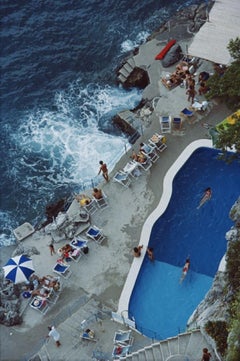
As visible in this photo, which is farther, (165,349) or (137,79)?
(137,79)

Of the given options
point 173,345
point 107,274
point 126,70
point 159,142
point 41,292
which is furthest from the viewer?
point 126,70

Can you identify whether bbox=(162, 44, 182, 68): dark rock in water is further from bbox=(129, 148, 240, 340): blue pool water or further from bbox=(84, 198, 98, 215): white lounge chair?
bbox=(84, 198, 98, 215): white lounge chair

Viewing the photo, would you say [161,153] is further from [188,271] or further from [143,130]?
[188,271]

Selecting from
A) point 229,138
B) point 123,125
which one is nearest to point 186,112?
point 229,138

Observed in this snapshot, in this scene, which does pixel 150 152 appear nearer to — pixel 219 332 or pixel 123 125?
pixel 123 125

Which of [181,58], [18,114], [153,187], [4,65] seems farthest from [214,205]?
[4,65]
